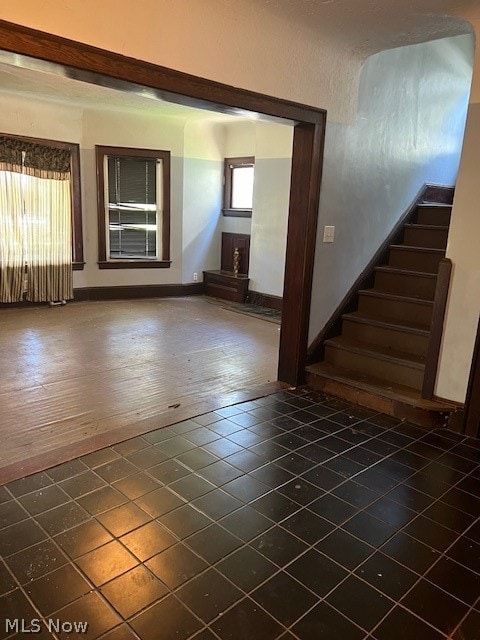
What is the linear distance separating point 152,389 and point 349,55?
2.83 metres

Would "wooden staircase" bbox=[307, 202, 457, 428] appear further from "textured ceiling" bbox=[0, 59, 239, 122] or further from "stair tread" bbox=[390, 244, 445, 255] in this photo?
"textured ceiling" bbox=[0, 59, 239, 122]

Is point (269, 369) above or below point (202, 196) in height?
below

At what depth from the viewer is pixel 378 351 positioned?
11.9ft

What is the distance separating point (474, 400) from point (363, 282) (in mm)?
1475

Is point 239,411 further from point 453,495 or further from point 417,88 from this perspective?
point 417,88

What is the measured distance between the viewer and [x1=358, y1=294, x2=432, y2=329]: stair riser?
373 cm

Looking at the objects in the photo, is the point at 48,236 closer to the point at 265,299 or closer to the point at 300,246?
the point at 265,299

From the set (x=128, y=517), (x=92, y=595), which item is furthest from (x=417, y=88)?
(x=92, y=595)

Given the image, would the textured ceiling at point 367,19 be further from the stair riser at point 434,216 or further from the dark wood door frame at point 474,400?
the dark wood door frame at point 474,400

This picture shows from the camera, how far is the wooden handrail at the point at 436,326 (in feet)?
9.79

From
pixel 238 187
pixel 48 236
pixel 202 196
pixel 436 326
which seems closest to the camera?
pixel 436 326

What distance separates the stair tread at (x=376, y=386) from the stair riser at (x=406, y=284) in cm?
89

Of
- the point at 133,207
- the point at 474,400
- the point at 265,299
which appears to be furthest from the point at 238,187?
the point at 474,400

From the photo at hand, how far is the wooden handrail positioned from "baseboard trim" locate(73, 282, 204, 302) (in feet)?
15.6
